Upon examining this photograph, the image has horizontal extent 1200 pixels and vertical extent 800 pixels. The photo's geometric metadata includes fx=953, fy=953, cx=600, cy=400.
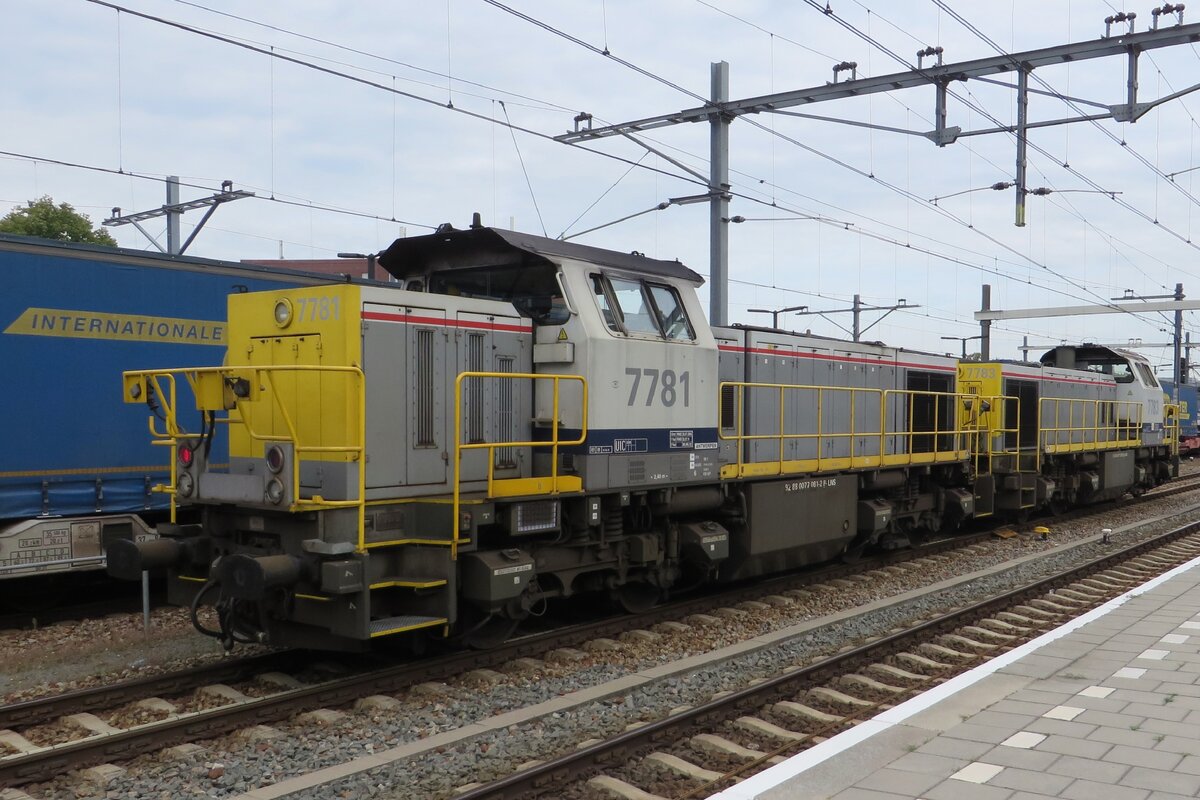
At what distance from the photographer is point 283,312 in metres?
7.10

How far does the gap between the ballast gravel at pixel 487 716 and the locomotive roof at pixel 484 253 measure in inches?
127

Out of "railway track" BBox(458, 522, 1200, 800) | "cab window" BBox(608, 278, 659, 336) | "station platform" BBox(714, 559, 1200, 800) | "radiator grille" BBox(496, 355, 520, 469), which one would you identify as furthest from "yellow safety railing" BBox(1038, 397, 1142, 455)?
"radiator grille" BBox(496, 355, 520, 469)

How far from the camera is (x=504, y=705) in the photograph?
636 centimetres

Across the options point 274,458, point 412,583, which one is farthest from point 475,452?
point 274,458

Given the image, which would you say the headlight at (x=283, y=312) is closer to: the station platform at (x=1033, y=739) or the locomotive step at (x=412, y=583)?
the locomotive step at (x=412, y=583)

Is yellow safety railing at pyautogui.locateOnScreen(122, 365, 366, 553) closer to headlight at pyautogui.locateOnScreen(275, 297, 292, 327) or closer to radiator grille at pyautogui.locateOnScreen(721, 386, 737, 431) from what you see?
headlight at pyautogui.locateOnScreen(275, 297, 292, 327)

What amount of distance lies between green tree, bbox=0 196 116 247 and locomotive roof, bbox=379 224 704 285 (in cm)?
2572

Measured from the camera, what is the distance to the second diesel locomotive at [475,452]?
21.4ft

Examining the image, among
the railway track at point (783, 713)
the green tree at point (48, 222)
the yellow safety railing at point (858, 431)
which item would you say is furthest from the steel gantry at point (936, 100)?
the green tree at point (48, 222)

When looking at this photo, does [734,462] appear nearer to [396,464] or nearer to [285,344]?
[396,464]

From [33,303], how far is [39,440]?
Answer: 124 centimetres

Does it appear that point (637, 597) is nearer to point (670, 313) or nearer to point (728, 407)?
point (728, 407)

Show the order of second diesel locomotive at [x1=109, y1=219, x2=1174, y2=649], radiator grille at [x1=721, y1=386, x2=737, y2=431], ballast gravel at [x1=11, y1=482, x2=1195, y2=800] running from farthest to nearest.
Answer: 1. radiator grille at [x1=721, y1=386, x2=737, y2=431]
2. second diesel locomotive at [x1=109, y1=219, x2=1174, y2=649]
3. ballast gravel at [x1=11, y1=482, x2=1195, y2=800]

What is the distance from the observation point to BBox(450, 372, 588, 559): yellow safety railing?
6566 millimetres
